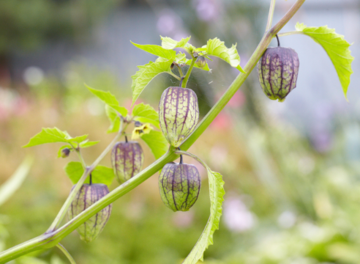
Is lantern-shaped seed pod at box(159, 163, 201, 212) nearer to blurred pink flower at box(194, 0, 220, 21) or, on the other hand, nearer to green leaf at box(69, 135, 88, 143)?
green leaf at box(69, 135, 88, 143)

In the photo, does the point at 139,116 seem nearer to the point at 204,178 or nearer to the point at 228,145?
the point at 204,178

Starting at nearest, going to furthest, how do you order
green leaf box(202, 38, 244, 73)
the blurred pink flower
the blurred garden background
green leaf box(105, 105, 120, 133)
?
green leaf box(202, 38, 244, 73) → green leaf box(105, 105, 120, 133) → the blurred garden background → the blurred pink flower

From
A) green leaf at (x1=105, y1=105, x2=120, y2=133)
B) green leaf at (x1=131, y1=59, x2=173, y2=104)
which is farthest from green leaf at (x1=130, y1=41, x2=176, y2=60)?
green leaf at (x1=105, y1=105, x2=120, y2=133)

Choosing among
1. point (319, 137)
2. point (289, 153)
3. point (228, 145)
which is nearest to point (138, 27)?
point (228, 145)

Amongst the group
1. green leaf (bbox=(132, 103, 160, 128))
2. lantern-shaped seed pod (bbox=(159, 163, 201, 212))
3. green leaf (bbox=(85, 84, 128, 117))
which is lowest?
lantern-shaped seed pod (bbox=(159, 163, 201, 212))

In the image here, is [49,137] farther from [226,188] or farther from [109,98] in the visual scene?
[226,188]

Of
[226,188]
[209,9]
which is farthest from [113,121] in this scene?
[226,188]
